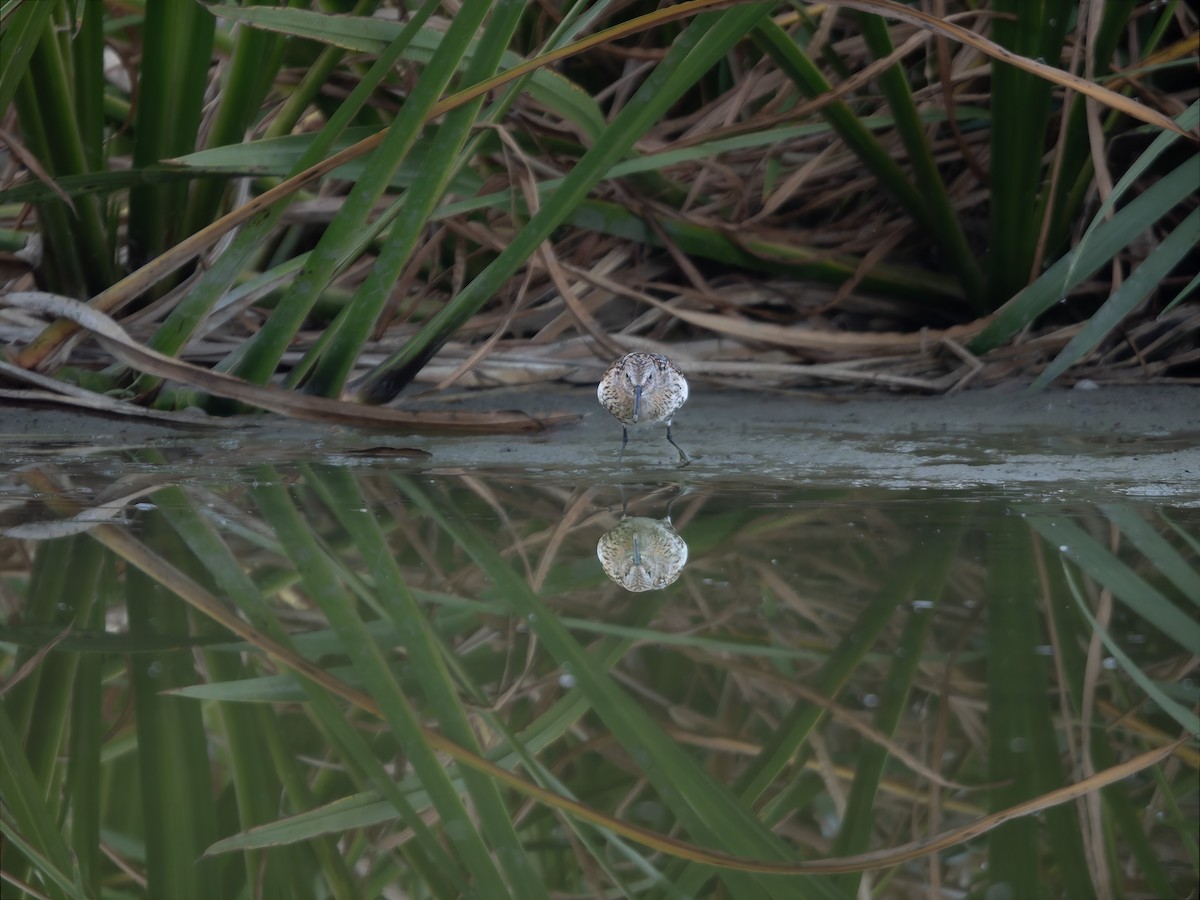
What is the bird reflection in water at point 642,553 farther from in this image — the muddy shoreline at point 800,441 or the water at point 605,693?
the muddy shoreline at point 800,441

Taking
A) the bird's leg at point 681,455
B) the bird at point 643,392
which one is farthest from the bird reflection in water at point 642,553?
the bird at point 643,392

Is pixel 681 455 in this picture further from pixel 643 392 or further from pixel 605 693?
pixel 605 693

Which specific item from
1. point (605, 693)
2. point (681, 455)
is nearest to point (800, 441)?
point (681, 455)

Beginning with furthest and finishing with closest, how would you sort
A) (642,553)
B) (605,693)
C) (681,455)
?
(681,455) → (642,553) → (605,693)

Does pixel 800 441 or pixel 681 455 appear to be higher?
pixel 800 441

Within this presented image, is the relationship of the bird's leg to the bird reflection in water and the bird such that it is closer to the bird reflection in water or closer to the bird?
the bird
